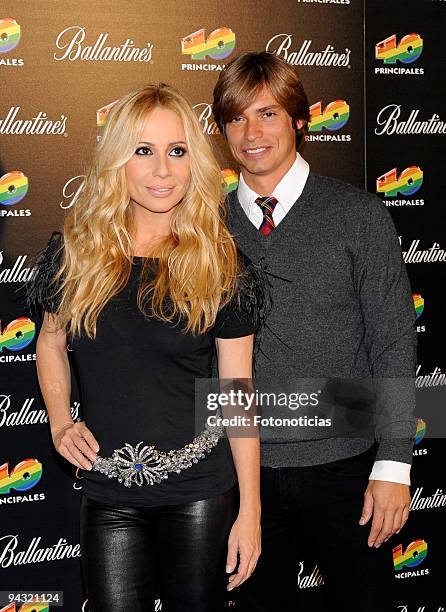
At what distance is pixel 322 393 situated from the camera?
2273mm

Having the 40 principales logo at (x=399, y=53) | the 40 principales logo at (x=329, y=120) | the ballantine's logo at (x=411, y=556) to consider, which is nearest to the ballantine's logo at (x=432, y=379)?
the ballantine's logo at (x=411, y=556)

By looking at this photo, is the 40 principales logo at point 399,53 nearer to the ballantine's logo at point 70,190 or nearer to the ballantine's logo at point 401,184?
the ballantine's logo at point 401,184

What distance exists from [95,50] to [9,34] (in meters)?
0.30

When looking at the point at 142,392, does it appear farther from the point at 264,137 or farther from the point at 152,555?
the point at 264,137

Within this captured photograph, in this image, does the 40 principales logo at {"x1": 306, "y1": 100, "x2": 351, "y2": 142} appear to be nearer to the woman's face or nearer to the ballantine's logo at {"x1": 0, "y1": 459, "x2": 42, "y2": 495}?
the woman's face

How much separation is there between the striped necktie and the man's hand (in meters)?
0.72

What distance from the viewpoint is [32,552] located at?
3.10 metres

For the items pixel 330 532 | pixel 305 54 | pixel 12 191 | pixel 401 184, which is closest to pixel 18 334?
pixel 12 191

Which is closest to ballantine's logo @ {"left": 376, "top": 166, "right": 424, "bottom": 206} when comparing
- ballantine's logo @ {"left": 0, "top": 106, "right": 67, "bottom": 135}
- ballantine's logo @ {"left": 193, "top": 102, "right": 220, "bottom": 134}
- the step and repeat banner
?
the step and repeat banner

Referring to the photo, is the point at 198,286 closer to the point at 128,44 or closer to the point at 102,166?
the point at 102,166

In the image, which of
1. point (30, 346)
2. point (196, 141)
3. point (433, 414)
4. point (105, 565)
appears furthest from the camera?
point (433, 414)

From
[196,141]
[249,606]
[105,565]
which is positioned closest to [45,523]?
[249,606]

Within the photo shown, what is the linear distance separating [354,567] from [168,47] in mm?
1910

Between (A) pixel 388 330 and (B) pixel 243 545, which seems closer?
(B) pixel 243 545
